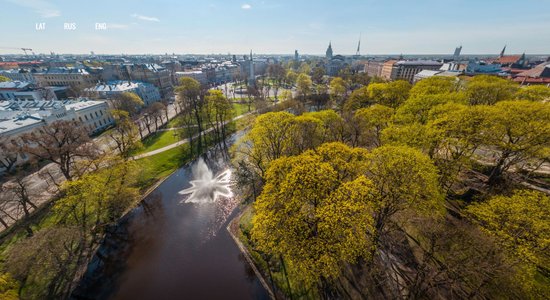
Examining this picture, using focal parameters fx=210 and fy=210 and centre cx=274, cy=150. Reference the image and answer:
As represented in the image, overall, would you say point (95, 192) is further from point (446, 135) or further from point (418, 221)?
point (446, 135)

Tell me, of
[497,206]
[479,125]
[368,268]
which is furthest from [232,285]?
[479,125]

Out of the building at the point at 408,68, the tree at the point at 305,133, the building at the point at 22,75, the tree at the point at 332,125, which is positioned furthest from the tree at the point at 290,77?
the building at the point at 22,75

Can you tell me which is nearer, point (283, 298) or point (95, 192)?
point (283, 298)

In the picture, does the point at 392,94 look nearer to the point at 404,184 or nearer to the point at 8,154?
the point at 404,184

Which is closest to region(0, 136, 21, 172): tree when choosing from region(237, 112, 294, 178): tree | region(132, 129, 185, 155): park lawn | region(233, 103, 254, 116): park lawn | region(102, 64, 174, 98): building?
region(132, 129, 185, 155): park lawn

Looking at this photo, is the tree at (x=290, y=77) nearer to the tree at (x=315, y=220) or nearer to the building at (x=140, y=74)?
the building at (x=140, y=74)

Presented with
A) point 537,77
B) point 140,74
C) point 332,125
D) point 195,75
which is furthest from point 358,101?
point 195,75
